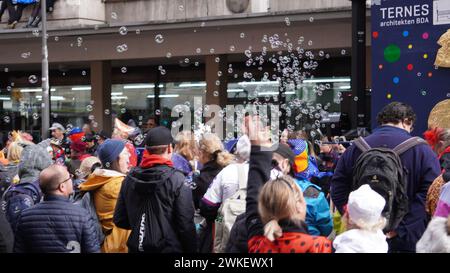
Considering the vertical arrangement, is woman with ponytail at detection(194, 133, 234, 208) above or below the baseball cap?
below

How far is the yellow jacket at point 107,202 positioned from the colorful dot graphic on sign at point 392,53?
318 centimetres

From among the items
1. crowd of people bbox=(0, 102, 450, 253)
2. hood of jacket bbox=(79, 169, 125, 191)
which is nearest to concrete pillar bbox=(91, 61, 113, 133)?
crowd of people bbox=(0, 102, 450, 253)

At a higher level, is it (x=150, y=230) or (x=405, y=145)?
(x=405, y=145)

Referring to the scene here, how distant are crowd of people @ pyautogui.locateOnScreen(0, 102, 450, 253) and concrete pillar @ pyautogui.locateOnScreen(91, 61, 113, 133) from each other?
11.6m

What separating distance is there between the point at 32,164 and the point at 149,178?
1667 millimetres

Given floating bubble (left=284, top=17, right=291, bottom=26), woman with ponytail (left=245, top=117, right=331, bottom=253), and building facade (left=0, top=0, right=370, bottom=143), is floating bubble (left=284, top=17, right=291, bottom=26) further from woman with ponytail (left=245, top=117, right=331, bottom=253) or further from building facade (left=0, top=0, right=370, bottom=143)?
woman with ponytail (left=245, top=117, right=331, bottom=253)

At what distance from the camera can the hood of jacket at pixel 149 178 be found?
15.9ft

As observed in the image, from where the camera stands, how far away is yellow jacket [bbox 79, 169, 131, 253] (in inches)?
207

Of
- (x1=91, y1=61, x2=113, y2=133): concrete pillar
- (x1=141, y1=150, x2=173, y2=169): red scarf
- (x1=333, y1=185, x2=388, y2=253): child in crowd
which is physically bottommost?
(x1=333, y1=185, x2=388, y2=253): child in crowd

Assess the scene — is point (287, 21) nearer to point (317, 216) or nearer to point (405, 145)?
point (405, 145)

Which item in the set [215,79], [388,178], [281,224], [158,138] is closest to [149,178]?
[158,138]

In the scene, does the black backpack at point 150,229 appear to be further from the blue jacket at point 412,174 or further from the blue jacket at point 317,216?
the blue jacket at point 412,174

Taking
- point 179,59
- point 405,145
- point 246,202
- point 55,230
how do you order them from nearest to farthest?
1. point 246,202
2. point 55,230
3. point 405,145
4. point 179,59

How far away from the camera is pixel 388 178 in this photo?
459 centimetres
